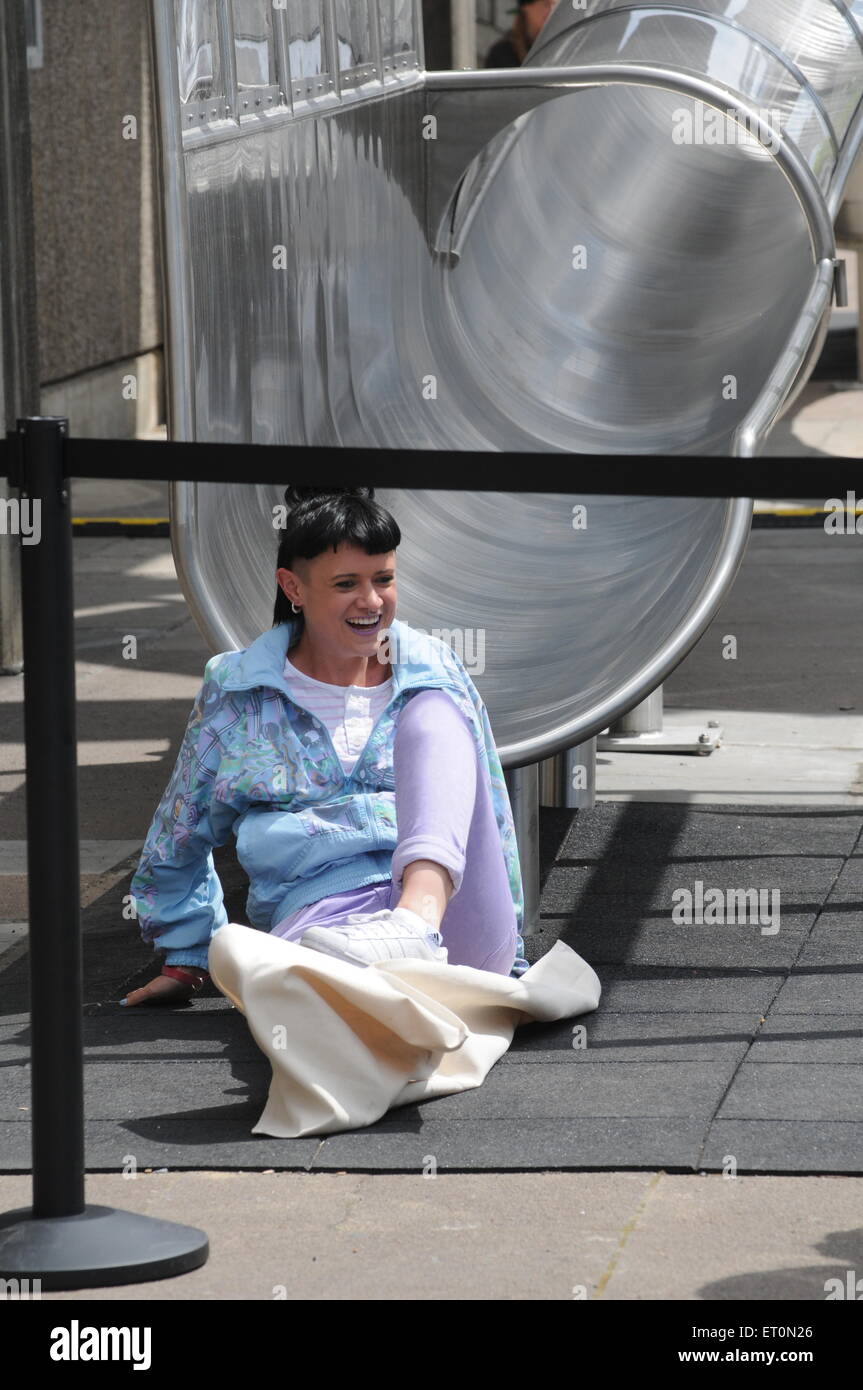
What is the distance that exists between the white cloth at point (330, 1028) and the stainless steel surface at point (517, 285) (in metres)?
1.04

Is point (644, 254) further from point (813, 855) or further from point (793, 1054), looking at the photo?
point (793, 1054)

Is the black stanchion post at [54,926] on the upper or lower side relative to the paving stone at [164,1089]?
upper

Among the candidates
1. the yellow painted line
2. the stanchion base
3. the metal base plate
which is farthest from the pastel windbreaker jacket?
the yellow painted line

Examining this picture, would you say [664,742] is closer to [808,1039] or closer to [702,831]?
[702,831]

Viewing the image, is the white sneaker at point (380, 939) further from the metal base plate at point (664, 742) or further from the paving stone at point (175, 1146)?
the metal base plate at point (664, 742)

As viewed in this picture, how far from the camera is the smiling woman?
13.6 ft

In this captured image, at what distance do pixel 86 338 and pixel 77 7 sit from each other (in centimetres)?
202

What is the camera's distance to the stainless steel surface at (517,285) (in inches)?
202

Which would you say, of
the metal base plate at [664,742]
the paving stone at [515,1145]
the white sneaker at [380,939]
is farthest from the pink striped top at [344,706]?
the metal base plate at [664,742]

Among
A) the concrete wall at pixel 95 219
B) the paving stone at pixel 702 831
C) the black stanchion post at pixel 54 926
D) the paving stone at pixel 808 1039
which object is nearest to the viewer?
the black stanchion post at pixel 54 926

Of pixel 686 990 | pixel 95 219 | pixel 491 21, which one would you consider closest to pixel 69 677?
pixel 686 990

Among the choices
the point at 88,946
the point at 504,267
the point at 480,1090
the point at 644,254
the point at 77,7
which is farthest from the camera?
the point at 77,7

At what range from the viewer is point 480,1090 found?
3.79 m

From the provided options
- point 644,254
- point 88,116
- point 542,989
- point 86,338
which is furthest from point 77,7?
point 542,989
